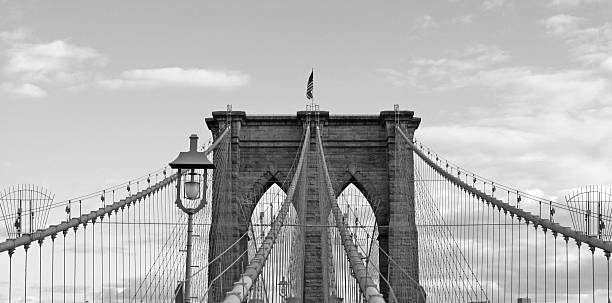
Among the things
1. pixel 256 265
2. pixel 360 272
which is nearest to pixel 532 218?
pixel 256 265

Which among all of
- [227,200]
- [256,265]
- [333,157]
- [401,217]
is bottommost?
[256,265]

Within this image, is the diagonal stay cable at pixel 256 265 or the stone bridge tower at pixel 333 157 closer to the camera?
the diagonal stay cable at pixel 256 265

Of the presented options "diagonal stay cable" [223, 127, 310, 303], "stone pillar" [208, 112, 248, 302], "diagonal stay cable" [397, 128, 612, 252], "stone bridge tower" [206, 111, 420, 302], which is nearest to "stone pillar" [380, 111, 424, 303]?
"stone bridge tower" [206, 111, 420, 302]

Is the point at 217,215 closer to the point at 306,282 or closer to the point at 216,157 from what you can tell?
the point at 216,157

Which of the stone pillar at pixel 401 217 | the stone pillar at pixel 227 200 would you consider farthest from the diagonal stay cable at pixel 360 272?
the stone pillar at pixel 227 200

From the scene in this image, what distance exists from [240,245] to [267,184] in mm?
3079

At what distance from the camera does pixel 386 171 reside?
44.0m

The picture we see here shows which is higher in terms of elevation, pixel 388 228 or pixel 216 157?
pixel 216 157

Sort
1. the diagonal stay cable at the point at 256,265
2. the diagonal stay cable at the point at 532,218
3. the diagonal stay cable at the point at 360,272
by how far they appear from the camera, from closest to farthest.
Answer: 1. the diagonal stay cable at the point at 360,272
2. the diagonal stay cable at the point at 256,265
3. the diagonal stay cable at the point at 532,218

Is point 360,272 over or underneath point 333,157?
underneath

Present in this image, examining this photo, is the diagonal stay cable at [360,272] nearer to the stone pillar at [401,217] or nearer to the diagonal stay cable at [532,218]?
the diagonal stay cable at [532,218]

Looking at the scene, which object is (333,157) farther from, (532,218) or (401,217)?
(532,218)

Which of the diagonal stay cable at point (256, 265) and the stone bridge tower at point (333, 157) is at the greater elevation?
the stone bridge tower at point (333, 157)

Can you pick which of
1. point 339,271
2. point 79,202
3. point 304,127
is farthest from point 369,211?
point 79,202
